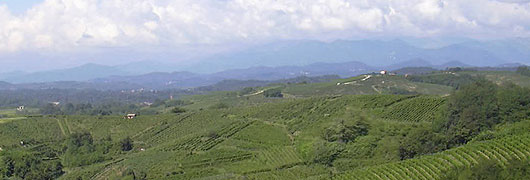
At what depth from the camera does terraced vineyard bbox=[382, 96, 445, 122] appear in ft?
190

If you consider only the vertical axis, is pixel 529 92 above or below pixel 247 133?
above

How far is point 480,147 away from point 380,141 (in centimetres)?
1449

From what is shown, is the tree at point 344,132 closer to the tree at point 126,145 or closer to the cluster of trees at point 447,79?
the tree at point 126,145

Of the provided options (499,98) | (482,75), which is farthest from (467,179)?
(482,75)

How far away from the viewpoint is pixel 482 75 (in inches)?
4870

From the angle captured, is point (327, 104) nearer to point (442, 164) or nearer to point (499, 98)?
point (499, 98)

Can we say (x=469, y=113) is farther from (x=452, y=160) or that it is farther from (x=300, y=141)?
(x=452, y=160)

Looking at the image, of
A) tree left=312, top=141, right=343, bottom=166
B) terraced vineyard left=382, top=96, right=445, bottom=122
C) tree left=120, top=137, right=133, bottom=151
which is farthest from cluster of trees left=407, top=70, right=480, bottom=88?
tree left=120, top=137, right=133, bottom=151

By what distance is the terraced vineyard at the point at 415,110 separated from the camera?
57938mm

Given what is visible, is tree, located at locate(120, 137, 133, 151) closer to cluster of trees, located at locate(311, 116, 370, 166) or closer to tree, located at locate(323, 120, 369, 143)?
cluster of trees, located at locate(311, 116, 370, 166)

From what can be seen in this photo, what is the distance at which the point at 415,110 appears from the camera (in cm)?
6006

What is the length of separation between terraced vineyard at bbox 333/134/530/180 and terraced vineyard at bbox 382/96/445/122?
23285 mm

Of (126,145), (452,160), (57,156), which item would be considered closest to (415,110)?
(452,160)

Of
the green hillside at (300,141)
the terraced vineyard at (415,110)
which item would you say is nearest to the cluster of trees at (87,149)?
the green hillside at (300,141)
